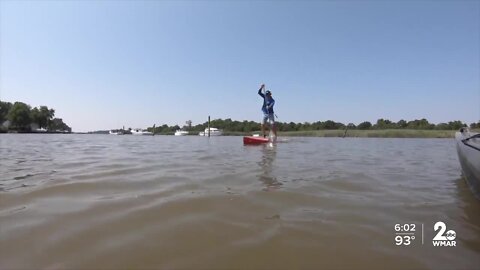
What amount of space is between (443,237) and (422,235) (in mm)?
177

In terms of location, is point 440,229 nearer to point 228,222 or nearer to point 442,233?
point 442,233

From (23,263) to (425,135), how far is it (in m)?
53.5

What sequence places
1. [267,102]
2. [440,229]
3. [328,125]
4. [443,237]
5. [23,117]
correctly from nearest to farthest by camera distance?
[443,237]
[440,229]
[267,102]
[23,117]
[328,125]

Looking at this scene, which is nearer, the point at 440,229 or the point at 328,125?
the point at 440,229

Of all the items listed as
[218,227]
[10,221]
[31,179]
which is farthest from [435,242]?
[31,179]

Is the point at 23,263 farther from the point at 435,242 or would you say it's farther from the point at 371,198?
the point at 371,198

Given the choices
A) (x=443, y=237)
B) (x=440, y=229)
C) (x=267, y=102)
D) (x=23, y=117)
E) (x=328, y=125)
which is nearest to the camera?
(x=443, y=237)

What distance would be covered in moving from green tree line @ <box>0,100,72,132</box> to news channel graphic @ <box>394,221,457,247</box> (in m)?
97.3

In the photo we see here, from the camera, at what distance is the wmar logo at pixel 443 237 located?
2.47m

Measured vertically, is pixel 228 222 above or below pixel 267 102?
below

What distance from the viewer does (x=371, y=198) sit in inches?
154

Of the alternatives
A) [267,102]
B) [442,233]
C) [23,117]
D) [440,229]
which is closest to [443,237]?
[442,233]

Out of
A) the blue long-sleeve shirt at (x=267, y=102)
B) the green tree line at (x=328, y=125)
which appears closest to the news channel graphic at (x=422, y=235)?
the blue long-sleeve shirt at (x=267, y=102)

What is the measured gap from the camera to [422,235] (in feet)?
8.72
